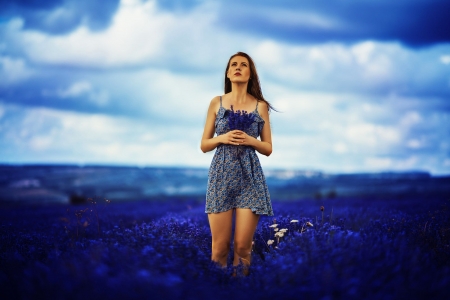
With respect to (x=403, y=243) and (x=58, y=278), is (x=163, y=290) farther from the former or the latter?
(x=403, y=243)

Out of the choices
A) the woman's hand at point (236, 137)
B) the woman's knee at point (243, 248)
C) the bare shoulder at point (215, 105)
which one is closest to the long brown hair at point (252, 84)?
the bare shoulder at point (215, 105)

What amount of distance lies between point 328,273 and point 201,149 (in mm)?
1686

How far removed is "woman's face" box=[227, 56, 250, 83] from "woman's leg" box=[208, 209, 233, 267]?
1.16 meters

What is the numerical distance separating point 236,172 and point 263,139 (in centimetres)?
45

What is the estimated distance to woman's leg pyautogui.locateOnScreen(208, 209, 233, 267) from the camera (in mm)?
3492

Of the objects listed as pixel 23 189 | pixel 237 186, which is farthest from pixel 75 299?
pixel 23 189

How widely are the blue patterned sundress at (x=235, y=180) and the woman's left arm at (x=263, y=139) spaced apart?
100mm

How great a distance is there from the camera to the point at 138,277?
2062mm

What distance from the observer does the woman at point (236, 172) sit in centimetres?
343

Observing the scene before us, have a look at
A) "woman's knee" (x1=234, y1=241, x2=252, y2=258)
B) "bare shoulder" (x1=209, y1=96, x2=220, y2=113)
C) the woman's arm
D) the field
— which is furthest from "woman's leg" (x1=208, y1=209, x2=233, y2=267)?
"bare shoulder" (x1=209, y1=96, x2=220, y2=113)

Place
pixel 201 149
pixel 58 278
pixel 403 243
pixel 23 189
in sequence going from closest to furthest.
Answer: pixel 58 278 → pixel 403 243 → pixel 201 149 → pixel 23 189

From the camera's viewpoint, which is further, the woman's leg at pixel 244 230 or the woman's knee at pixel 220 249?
the woman's knee at pixel 220 249

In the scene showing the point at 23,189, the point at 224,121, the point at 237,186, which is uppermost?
the point at 224,121

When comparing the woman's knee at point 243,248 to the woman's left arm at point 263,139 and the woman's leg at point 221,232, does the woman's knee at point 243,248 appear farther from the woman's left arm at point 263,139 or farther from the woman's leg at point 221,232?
the woman's left arm at point 263,139
